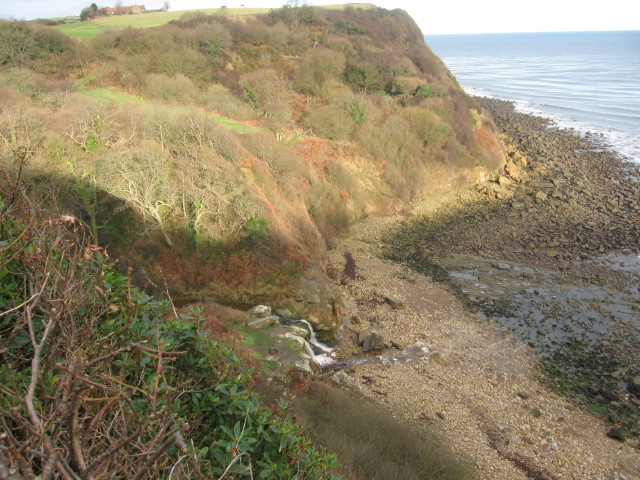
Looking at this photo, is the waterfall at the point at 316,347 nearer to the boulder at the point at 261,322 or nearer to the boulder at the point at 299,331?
the boulder at the point at 299,331

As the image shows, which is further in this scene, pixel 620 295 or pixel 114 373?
pixel 620 295

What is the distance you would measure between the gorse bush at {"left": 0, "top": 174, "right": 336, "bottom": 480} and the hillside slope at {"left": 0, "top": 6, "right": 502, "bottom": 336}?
0.79m

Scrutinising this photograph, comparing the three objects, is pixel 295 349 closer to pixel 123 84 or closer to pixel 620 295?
pixel 620 295

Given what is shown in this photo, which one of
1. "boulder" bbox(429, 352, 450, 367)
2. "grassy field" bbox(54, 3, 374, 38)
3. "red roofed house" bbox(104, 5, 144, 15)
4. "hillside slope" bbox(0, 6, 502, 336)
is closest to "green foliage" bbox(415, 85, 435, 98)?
"hillside slope" bbox(0, 6, 502, 336)

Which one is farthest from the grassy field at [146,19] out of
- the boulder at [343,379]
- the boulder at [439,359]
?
the boulder at [439,359]

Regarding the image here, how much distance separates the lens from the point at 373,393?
17.7m

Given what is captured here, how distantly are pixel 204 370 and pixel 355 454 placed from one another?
8.32 meters

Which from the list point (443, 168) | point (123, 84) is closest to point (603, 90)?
point (443, 168)

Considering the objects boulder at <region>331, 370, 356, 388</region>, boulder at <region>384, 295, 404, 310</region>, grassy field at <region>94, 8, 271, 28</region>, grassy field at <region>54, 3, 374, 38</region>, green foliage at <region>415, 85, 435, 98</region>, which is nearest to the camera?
boulder at <region>331, 370, 356, 388</region>

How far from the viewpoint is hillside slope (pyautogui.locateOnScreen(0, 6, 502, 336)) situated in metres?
23.1

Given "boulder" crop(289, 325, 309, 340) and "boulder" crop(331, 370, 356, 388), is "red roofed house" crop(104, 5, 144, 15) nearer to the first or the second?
"boulder" crop(289, 325, 309, 340)

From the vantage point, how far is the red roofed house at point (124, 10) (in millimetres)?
67188

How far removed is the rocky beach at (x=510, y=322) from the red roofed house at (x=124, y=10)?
200ft

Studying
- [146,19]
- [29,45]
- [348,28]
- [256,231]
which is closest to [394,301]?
[256,231]
